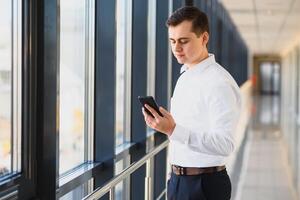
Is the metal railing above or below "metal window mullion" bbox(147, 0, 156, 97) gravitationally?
below

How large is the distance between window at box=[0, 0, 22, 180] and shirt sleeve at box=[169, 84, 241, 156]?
0.47 metres

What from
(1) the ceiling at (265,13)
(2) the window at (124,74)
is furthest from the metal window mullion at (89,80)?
(1) the ceiling at (265,13)

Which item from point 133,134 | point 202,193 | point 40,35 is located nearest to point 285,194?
point 133,134

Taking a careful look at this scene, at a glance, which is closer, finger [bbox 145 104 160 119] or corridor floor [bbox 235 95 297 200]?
finger [bbox 145 104 160 119]

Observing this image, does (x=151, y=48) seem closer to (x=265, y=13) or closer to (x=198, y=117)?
(x=198, y=117)

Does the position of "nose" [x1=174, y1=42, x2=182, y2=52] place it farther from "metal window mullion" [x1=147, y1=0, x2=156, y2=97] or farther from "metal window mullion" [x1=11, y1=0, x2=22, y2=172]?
"metal window mullion" [x1=147, y1=0, x2=156, y2=97]

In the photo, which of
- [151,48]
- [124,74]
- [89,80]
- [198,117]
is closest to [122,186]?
[124,74]

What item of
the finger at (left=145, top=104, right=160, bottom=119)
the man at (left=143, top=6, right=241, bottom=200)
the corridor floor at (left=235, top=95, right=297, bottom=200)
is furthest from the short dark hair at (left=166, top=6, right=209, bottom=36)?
the corridor floor at (left=235, top=95, right=297, bottom=200)

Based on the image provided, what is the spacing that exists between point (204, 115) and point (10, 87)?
1.90 ft

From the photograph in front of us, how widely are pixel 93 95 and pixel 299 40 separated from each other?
40.2 feet

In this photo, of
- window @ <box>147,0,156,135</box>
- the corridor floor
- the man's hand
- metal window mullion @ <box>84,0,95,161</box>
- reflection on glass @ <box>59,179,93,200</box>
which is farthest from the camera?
the corridor floor

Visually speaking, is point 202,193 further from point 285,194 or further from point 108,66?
point 285,194

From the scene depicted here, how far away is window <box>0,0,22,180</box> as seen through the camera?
1657 millimetres

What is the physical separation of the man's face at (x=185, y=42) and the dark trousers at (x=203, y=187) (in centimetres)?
38
